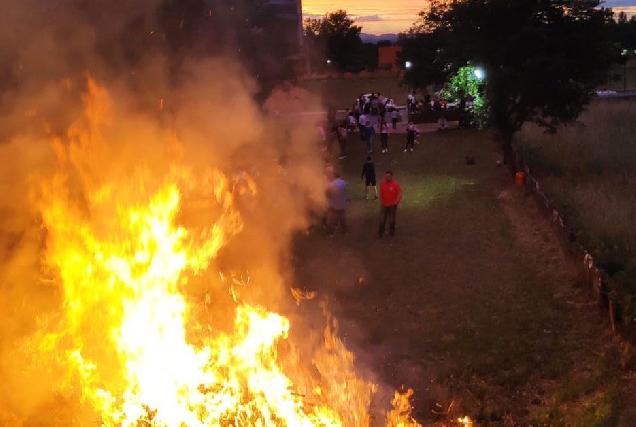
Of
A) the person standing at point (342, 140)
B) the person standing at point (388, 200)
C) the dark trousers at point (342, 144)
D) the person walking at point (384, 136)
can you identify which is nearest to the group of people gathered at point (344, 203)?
the person standing at point (388, 200)

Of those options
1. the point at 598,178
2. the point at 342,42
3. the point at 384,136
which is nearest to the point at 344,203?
the point at 598,178

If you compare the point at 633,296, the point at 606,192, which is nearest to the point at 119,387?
the point at 633,296

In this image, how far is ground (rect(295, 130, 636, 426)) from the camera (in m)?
6.55

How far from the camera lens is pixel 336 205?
42.1 ft

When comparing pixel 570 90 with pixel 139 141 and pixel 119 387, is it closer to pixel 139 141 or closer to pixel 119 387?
pixel 139 141

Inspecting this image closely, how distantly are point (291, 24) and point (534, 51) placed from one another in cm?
657

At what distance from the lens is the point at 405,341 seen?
808cm

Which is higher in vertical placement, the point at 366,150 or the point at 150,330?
the point at 150,330

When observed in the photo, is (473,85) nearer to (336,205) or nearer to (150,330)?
(336,205)

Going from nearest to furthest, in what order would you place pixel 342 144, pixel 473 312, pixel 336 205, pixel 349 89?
1. pixel 473 312
2. pixel 336 205
3. pixel 342 144
4. pixel 349 89

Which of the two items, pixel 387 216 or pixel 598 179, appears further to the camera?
pixel 598 179

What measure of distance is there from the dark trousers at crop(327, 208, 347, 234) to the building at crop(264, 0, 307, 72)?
3.56 m

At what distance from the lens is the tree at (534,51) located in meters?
17.4

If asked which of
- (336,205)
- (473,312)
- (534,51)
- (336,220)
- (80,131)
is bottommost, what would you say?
(473,312)
